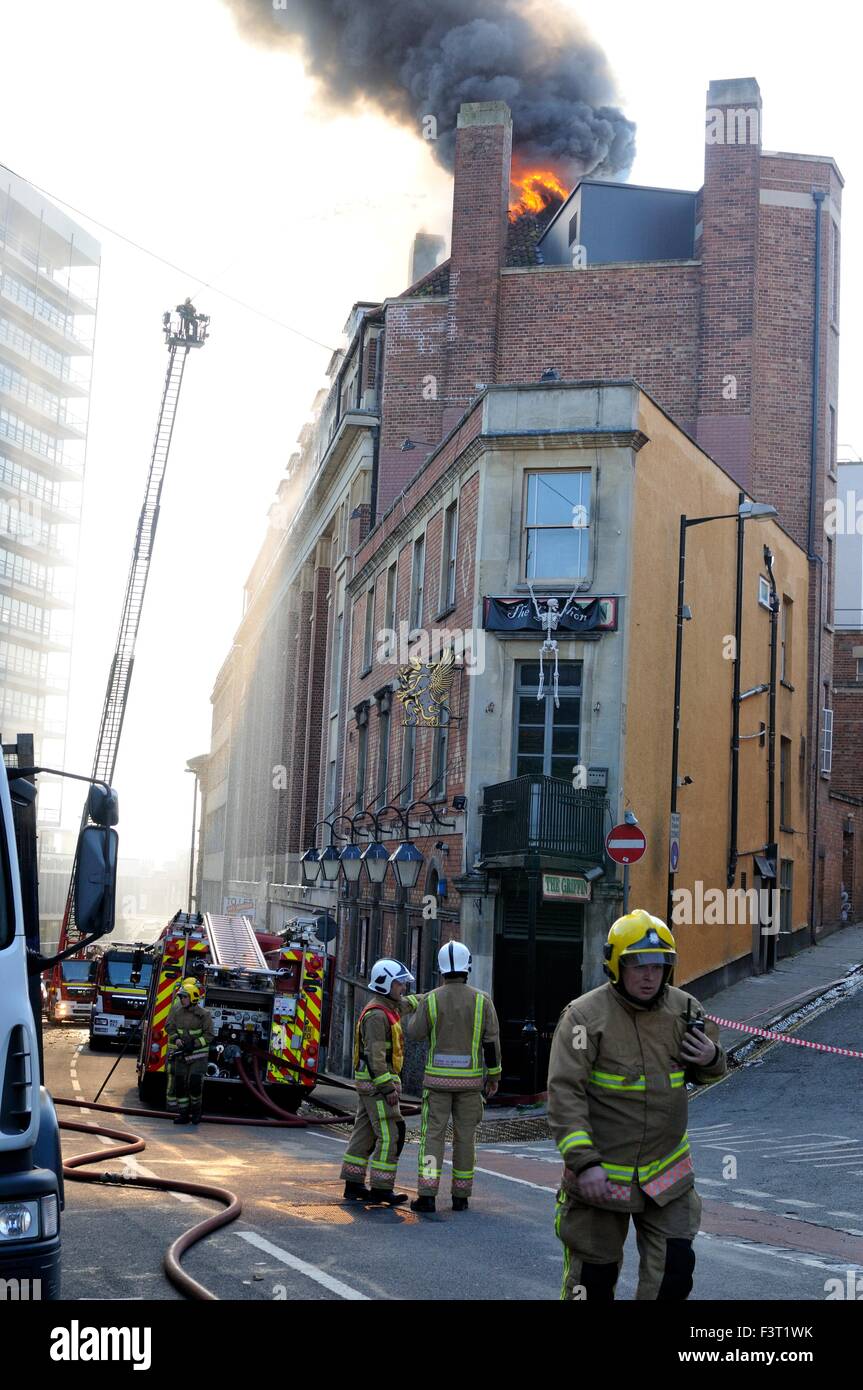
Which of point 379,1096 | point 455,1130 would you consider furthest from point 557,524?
point 379,1096

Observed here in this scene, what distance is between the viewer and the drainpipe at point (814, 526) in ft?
102

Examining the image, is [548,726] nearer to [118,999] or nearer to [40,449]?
[118,999]

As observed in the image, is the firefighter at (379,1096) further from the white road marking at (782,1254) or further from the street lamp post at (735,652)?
the street lamp post at (735,652)

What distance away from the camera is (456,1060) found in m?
10.8

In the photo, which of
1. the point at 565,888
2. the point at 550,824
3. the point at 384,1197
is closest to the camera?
the point at 384,1197

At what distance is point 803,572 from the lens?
31547 millimetres

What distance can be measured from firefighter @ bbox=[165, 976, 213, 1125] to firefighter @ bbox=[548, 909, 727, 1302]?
1132 centimetres

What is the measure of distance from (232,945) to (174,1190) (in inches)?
429

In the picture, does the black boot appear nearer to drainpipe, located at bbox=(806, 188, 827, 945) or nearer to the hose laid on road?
the hose laid on road

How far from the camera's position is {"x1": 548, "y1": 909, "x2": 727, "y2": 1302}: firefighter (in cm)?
547

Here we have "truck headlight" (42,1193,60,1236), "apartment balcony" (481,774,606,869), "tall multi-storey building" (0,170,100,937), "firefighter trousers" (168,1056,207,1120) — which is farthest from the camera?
"tall multi-storey building" (0,170,100,937)

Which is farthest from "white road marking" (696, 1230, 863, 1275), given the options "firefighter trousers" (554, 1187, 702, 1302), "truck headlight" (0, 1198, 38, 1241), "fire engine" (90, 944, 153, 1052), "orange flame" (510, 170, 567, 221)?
"orange flame" (510, 170, 567, 221)

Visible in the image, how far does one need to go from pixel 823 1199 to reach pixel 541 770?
1085 cm

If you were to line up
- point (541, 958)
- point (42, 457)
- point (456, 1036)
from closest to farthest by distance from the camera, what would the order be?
point (456, 1036) < point (541, 958) < point (42, 457)
